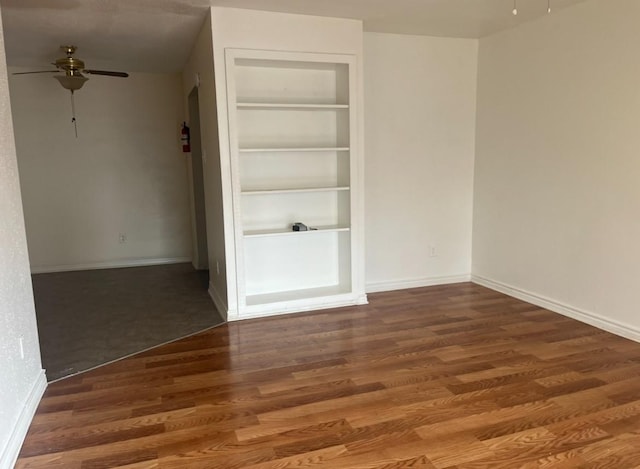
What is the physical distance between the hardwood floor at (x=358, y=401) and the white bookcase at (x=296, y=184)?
1.89ft

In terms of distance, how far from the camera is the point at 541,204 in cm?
400

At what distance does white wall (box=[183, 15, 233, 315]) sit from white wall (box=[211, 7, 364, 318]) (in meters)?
0.07

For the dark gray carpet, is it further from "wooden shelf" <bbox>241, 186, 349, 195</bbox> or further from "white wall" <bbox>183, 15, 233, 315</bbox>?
"wooden shelf" <bbox>241, 186, 349, 195</bbox>

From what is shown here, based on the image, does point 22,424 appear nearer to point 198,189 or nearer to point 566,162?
point 198,189

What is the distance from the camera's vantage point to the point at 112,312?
4.11 metres

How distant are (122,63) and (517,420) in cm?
513

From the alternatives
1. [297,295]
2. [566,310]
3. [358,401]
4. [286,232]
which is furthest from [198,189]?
[566,310]

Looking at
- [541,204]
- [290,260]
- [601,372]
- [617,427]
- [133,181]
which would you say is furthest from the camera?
[133,181]

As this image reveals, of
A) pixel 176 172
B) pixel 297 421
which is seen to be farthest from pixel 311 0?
pixel 176 172

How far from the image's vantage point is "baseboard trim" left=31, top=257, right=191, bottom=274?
5.84 metres

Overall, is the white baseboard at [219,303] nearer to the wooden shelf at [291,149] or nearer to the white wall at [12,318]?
the wooden shelf at [291,149]

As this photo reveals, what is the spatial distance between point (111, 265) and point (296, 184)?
318 centimetres

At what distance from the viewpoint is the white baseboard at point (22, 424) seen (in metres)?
1.95

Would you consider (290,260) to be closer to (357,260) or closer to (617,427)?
(357,260)
